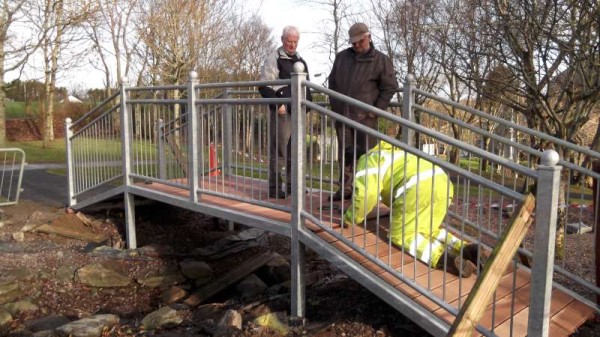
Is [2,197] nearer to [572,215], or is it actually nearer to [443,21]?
[572,215]

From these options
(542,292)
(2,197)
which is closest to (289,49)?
(542,292)

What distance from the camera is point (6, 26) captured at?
13.2 m

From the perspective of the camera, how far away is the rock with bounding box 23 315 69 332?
479cm

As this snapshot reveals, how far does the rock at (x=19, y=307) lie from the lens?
5.16 meters

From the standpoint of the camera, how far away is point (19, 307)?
5.24 meters

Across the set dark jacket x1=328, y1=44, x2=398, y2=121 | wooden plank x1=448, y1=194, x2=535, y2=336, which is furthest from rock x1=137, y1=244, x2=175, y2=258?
wooden plank x1=448, y1=194, x2=535, y2=336

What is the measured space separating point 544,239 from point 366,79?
2.59 m

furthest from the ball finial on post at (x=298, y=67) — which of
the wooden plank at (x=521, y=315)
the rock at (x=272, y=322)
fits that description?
the wooden plank at (x=521, y=315)

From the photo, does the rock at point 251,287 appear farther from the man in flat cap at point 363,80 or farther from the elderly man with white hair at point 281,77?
the man in flat cap at point 363,80

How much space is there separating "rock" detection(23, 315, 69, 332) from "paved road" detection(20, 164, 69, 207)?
384cm

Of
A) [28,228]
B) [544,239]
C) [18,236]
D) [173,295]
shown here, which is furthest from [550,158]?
[28,228]

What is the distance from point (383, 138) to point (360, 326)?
140 centimetres

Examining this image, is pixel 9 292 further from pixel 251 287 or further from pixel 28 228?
pixel 251 287

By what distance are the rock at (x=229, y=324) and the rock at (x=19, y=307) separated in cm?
242
